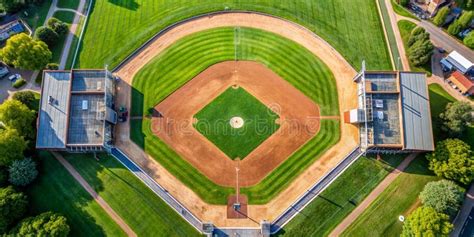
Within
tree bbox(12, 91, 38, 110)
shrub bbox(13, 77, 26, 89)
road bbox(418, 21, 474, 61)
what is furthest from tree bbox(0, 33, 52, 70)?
road bbox(418, 21, 474, 61)

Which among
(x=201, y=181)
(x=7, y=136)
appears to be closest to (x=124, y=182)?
(x=201, y=181)

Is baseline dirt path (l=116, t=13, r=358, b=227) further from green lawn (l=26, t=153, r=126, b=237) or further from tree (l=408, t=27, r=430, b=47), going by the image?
tree (l=408, t=27, r=430, b=47)

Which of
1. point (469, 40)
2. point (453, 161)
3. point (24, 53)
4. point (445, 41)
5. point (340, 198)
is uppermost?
point (445, 41)

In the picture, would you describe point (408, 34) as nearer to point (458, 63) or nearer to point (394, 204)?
point (458, 63)

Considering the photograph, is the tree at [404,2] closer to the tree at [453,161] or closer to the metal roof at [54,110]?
the tree at [453,161]

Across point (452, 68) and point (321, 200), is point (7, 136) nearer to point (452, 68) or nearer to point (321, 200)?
point (321, 200)

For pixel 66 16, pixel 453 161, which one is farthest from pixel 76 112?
pixel 453 161
